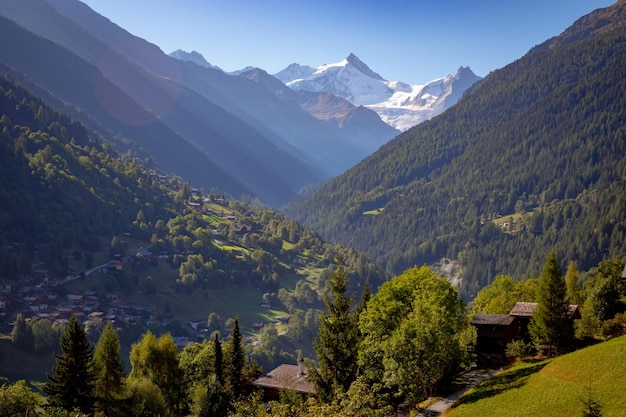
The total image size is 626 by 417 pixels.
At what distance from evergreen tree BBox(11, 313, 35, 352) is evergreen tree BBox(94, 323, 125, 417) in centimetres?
9121

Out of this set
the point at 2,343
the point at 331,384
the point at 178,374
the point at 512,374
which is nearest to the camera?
the point at 331,384

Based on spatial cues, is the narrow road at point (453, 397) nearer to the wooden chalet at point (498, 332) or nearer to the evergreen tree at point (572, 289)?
the wooden chalet at point (498, 332)

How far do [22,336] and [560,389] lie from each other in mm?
134421

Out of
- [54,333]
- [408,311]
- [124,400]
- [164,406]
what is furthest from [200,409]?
[54,333]

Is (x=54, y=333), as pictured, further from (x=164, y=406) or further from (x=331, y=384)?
(x=331, y=384)

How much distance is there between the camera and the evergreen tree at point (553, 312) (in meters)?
60.4

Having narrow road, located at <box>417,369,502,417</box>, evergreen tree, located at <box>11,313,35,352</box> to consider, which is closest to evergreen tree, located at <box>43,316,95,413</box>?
narrow road, located at <box>417,369,502,417</box>

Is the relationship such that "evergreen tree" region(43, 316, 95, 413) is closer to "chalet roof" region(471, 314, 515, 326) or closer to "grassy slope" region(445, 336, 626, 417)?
"grassy slope" region(445, 336, 626, 417)

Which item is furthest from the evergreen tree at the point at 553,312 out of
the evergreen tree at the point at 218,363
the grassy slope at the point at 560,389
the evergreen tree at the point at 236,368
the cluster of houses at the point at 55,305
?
the cluster of houses at the point at 55,305

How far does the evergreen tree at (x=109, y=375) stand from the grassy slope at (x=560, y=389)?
3573 cm

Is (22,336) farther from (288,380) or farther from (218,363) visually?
(288,380)

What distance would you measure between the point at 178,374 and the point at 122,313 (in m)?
123

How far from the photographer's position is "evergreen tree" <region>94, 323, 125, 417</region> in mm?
57969

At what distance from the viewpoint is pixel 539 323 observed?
61375 millimetres
